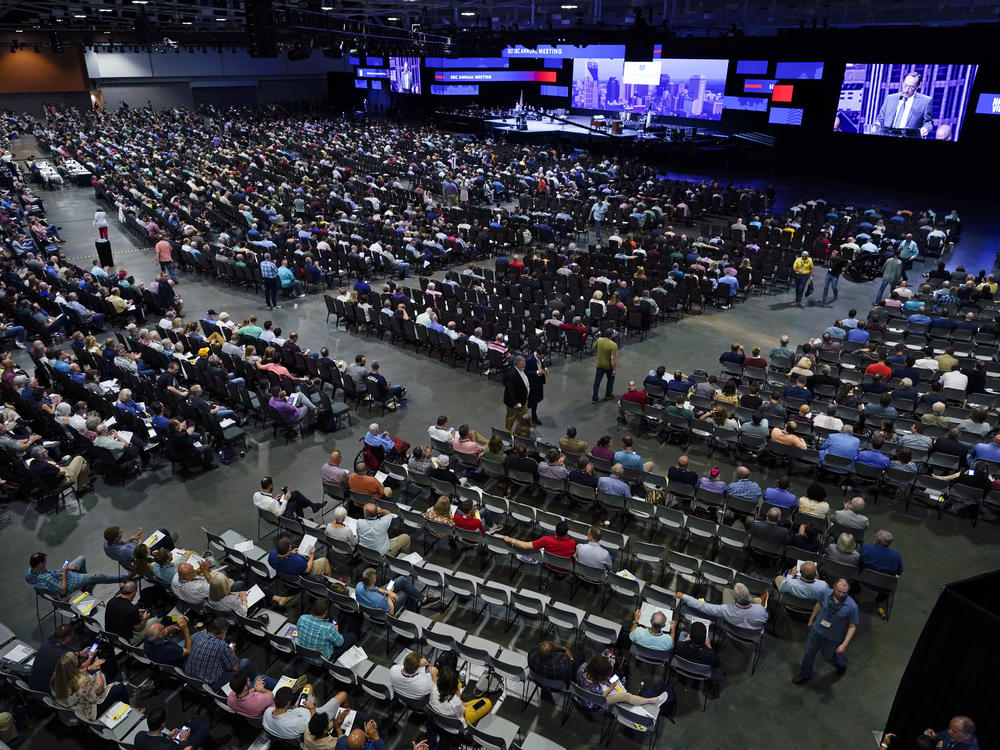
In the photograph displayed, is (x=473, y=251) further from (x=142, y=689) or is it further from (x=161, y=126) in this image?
(x=161, y=126)

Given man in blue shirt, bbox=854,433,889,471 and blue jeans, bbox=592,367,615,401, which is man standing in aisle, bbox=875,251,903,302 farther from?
blue jeans, bbox=592,367,615,401

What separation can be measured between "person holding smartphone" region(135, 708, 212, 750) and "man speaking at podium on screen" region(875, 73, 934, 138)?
3165 centimetres

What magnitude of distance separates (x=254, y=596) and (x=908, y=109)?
31281mm

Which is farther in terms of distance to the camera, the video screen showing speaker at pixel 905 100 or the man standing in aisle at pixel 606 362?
the video screen showing speaker at pixel 905 100

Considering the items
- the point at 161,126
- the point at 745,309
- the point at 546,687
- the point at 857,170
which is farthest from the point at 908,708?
the point at 161,126

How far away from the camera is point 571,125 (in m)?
47.0

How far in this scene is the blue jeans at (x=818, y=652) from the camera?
21.7ft

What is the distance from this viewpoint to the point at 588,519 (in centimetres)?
942

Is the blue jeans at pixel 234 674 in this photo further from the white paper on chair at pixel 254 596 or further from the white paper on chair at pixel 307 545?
the white paper on chair at pixel 307 545

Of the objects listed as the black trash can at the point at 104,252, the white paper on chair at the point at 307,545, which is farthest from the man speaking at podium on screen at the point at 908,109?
the black trash can at the point at 104,252

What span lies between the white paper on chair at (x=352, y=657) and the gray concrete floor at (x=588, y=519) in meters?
0.81

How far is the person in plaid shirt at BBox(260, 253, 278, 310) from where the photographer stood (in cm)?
1691

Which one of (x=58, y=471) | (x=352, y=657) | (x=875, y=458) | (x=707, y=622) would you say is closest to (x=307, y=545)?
(x=352, y=657)

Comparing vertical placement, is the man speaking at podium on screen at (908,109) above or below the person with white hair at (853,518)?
above
